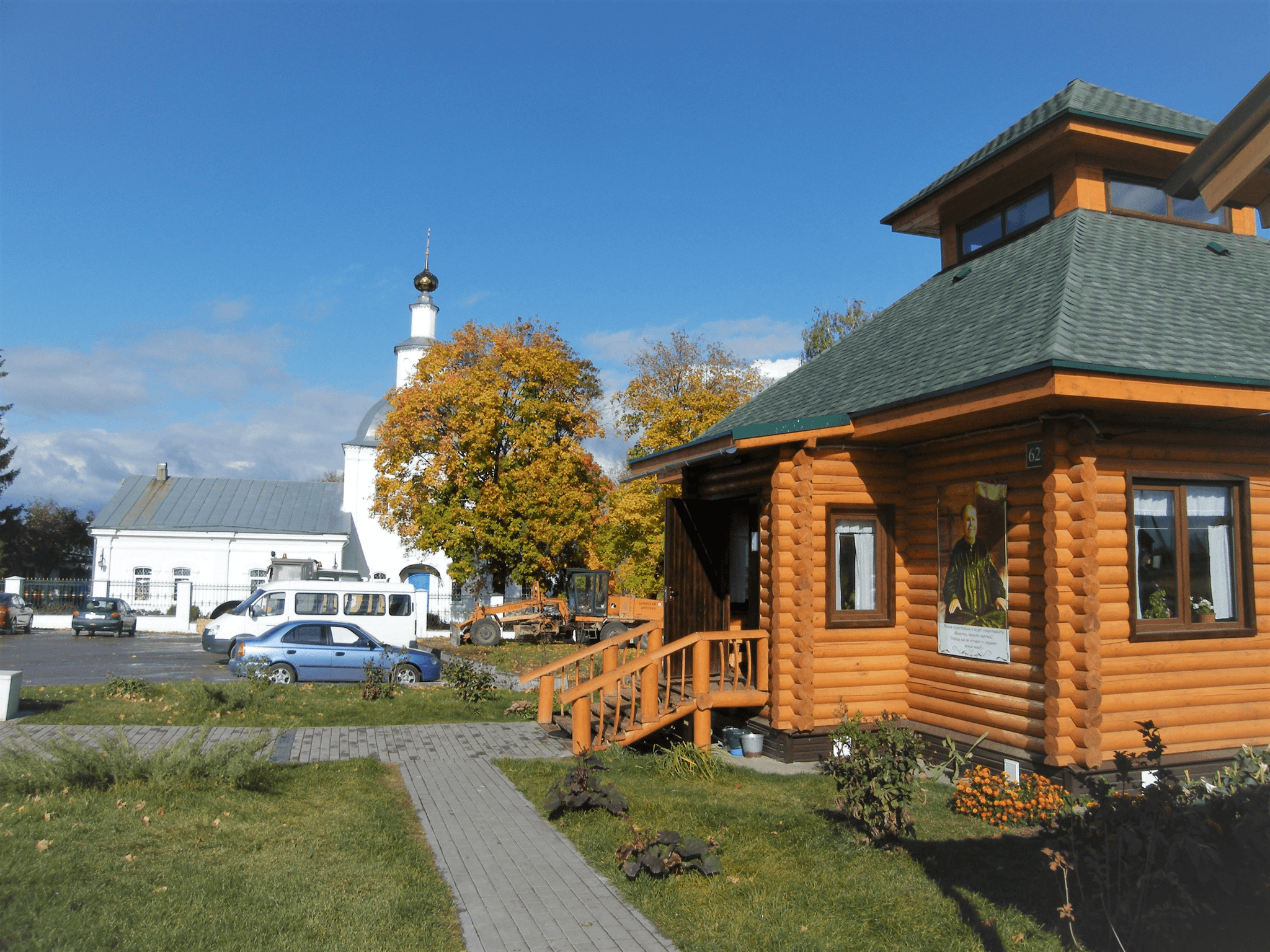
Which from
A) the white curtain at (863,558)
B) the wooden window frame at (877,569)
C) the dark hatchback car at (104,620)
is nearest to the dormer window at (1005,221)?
the wooden window frame at (877,569)

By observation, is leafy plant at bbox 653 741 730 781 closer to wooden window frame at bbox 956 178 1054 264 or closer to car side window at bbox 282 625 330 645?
wooden window frame at bbox 956 178 1054 264

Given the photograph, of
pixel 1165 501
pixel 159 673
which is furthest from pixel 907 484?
pixel 159 673

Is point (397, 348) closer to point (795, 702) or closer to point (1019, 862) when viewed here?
point (795, 702)

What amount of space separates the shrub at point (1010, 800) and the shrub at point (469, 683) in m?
8.73

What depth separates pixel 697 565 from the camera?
1162cm

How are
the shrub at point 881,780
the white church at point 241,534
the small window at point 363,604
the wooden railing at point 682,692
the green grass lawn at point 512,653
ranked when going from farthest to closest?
the white church at point 241,534 < the small window at point 363,604 < the green grass lawn at point 512,653 < the wooden railing at point 682,692 < the shrub at point 881,780

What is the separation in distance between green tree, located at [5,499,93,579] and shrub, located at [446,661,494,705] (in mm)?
44363

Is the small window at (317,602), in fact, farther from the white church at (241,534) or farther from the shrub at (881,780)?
the shrub at (881,780)

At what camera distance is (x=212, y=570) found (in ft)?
124

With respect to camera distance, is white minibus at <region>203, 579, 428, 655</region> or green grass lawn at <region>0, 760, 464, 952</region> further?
white minibus at <region>203, 579, 428, 655</region>

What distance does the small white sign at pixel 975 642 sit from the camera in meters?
8.30

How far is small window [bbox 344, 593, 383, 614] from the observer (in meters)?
21.3

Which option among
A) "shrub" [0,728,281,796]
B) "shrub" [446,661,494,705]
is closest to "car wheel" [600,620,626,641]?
"shrub" [446,661,494,705]

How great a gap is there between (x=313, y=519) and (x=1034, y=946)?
39170mm
